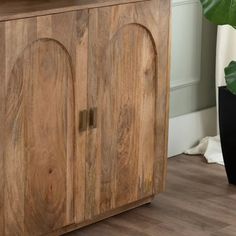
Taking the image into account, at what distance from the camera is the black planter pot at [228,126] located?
12.1 ft

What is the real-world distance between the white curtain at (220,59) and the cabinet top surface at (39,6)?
3.79 ft

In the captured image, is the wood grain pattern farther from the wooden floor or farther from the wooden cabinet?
the wooden floor

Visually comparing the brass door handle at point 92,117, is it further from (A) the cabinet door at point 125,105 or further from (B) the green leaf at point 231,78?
(B) the green leaf at point 231,78

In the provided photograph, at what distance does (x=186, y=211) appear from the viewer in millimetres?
3461

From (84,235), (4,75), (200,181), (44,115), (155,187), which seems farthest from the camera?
(200,181)

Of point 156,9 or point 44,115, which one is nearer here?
point 44,115

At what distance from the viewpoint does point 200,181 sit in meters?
3.84

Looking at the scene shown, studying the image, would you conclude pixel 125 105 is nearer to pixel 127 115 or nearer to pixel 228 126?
pixel 127 115

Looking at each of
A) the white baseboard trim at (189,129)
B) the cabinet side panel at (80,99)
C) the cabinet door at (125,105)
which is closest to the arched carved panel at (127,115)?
the cabinet door at (125,105)

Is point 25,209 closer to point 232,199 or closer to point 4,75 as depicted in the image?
point 4,75

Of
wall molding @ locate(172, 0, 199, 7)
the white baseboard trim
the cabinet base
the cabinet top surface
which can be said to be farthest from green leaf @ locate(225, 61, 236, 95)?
the white baseboard trim

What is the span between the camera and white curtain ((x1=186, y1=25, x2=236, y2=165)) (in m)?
4.14

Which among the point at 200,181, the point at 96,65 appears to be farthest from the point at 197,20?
the point at 96,65

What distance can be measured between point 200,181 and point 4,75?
141cm
